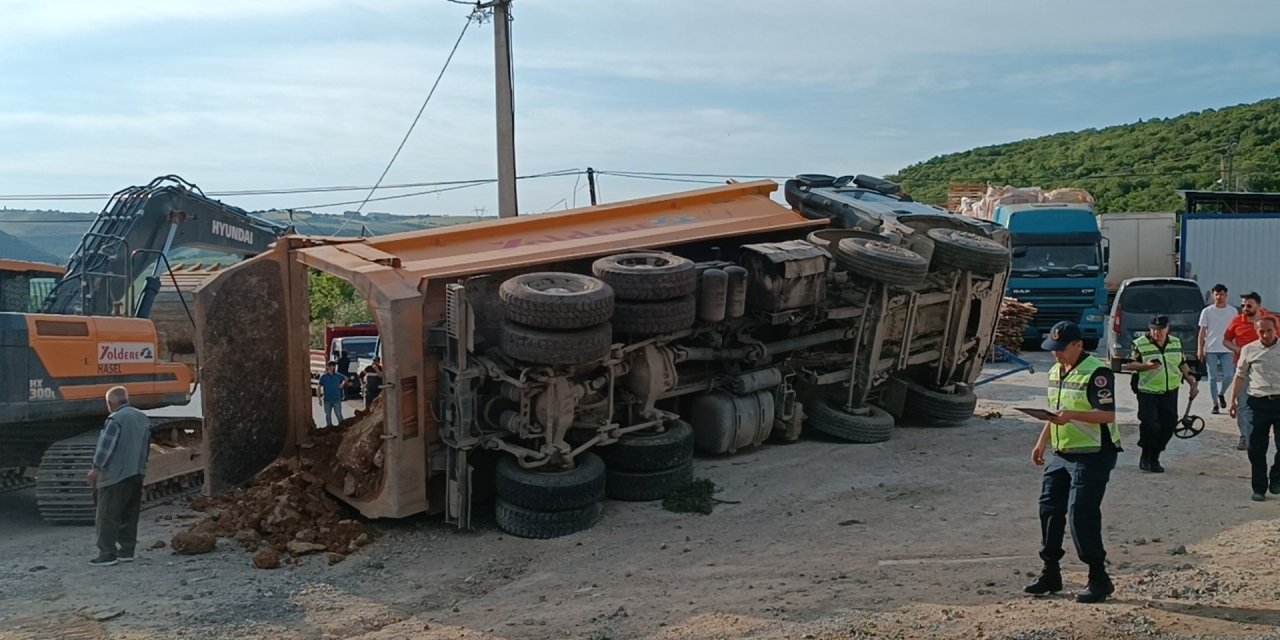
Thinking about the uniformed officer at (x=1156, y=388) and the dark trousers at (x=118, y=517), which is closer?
the dark trousers at (x=118, y=517)

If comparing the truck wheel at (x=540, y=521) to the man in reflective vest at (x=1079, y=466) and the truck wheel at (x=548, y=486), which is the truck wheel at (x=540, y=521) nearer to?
the truck wheel at (x=548, y=486)

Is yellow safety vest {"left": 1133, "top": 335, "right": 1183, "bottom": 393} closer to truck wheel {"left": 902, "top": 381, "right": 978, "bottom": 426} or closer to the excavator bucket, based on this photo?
truck wheel {"left": 902, "top": 381, "right": 978, "bottom": 426}

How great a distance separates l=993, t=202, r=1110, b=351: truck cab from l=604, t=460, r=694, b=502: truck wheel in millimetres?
13351

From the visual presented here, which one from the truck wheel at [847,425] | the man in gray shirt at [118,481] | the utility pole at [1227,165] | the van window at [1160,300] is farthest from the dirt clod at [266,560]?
the utility pole at [1227,165]

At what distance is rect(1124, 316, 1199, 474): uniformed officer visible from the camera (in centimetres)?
920

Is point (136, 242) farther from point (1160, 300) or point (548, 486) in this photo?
point (1160, 300)

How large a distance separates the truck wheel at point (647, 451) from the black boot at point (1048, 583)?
3464 mm

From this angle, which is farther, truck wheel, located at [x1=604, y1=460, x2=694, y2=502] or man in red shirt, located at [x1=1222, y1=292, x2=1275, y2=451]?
man in red shirt, located at [x1=1222, y1=292, x2=1275, y2=451]

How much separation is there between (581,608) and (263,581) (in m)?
2.22

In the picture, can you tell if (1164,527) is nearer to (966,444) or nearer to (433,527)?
(966,444)

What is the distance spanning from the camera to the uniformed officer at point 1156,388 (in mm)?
9195

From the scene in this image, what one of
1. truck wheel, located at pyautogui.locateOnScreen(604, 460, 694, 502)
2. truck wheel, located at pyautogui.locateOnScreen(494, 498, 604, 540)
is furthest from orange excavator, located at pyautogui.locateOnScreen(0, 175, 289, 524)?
truck wheel, located at pyautogui.locateOnScreen(604, 460, 694, 502)

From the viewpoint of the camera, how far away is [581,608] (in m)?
6.28

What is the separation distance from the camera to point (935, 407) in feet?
38.6
